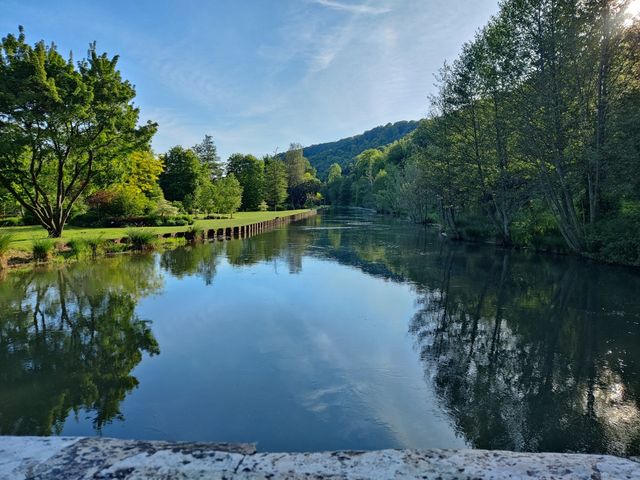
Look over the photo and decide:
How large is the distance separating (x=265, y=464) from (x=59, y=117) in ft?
65.7

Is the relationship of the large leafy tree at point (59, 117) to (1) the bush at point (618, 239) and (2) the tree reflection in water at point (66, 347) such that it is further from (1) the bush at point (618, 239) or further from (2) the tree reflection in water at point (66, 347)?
(1) the bush at point (618, 239)

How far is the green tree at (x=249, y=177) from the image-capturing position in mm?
71125

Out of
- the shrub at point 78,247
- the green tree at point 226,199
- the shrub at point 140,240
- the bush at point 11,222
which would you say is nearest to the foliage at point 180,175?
the green tree at point 226,199

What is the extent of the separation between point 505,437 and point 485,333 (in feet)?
13.6

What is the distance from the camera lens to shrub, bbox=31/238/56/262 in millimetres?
15883

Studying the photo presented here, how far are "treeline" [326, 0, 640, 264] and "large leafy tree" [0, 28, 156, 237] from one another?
63.4 ft

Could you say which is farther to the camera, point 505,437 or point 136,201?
point 136,201

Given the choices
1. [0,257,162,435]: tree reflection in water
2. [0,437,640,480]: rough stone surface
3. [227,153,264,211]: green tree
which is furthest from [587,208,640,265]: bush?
[227,153,264,211]: green tree

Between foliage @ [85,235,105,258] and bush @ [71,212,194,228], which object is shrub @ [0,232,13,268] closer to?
foliage @ [85,235,105,258]

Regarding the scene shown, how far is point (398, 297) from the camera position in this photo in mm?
11555

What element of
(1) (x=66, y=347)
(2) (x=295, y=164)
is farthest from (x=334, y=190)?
(1) (x=66, y=347)

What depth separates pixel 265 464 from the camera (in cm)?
291

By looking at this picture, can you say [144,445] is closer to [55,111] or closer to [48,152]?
[55,111]

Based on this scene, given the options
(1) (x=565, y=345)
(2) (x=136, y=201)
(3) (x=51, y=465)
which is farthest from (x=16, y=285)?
(2) (x=136, y=201)
